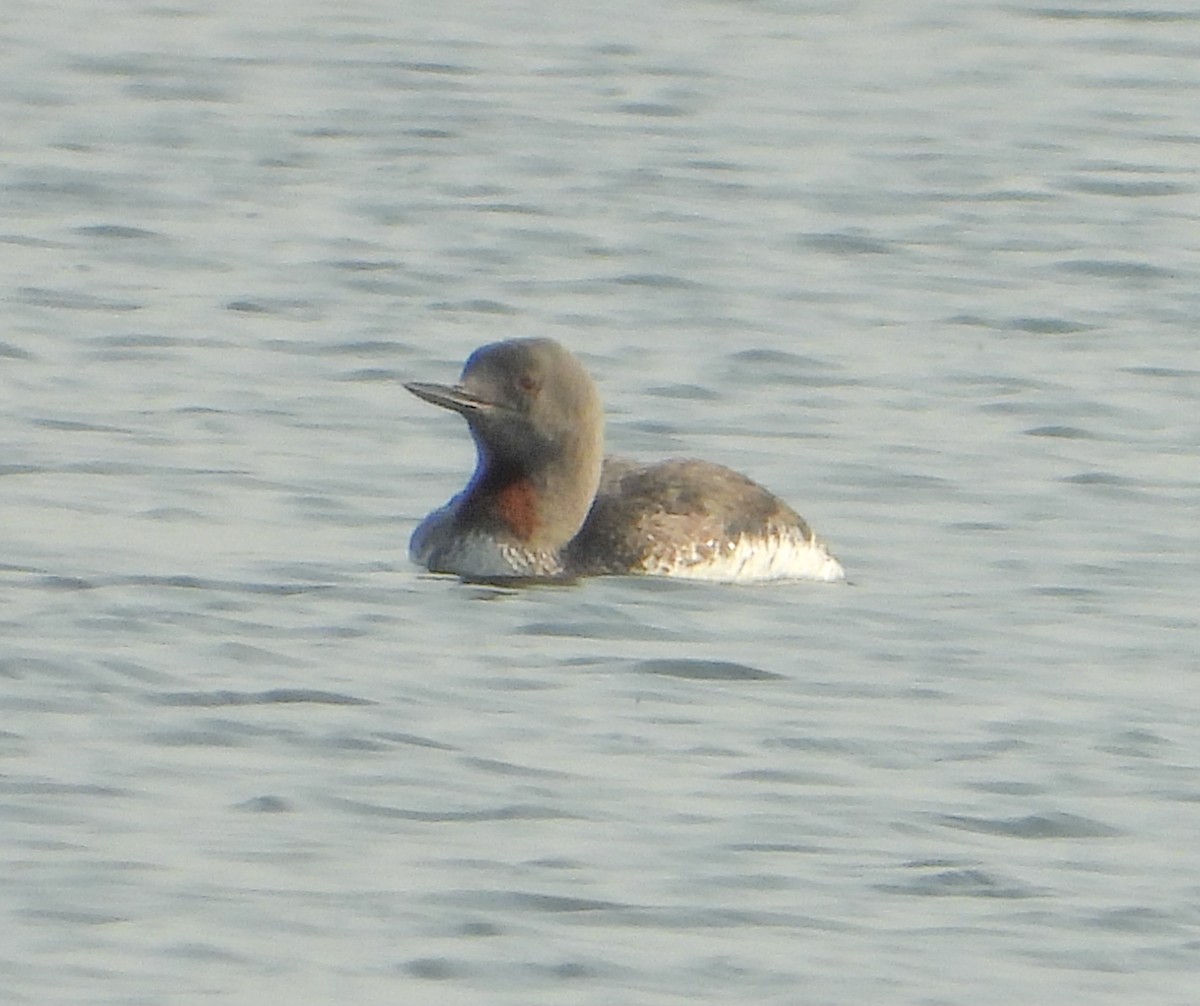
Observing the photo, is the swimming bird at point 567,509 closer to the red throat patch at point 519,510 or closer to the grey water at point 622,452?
the red throat patch at point 519,510

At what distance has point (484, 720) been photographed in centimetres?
953

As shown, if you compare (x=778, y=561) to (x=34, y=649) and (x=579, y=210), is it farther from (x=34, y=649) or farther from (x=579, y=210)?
(x=579, y=210)

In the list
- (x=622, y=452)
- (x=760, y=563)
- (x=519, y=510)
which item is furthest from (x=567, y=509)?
(x=622, y=452)

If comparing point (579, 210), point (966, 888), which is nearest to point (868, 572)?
point (966, 888)

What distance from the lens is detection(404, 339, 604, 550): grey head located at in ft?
38.5

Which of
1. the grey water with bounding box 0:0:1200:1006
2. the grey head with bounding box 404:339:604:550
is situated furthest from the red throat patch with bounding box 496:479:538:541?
the grey water with bounding box 0:0:1200:1006

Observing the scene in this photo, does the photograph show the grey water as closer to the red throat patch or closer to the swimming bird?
the swimming bird

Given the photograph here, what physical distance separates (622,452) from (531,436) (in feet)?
5.51

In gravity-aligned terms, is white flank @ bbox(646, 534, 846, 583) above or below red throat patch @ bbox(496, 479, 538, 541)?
below

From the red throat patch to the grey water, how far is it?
28 cm

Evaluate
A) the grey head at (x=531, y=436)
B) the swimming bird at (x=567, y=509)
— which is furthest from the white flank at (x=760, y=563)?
the grey head at (x=531, y=436)

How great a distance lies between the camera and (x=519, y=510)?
11734 mm

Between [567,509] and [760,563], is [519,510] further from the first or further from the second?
[760,563]

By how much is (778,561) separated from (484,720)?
2220mm
